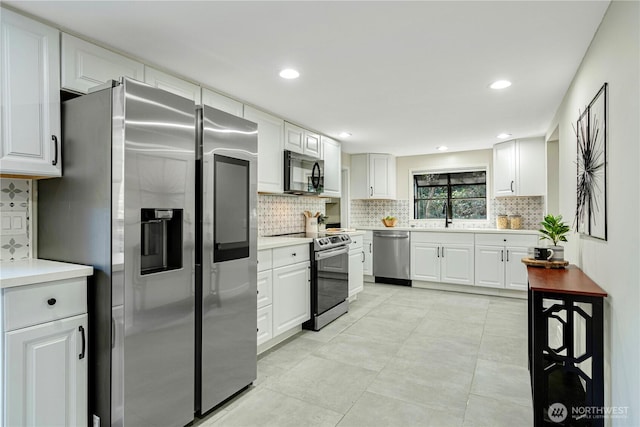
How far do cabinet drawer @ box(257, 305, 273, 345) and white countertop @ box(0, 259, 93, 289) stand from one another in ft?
4.69

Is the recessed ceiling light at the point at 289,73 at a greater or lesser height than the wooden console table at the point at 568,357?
greater

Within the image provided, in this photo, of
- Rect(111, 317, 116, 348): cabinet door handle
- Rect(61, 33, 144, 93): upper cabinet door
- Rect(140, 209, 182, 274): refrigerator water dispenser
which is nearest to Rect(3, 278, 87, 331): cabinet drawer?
Rect(111, 317, 116, 348): cabinet door handle

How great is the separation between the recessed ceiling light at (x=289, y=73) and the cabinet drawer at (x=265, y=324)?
6.01 feet

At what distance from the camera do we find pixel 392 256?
18.8ft

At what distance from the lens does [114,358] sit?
5.42 feet

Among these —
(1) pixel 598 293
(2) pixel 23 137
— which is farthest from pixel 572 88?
(2) pixel 23 137

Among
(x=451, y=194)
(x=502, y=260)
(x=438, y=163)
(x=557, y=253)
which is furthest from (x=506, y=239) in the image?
(x=557, y=253)

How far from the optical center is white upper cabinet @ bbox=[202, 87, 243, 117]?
2.81m

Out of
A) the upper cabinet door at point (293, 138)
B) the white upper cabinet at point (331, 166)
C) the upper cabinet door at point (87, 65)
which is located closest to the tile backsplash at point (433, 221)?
the white upper cabinet at point (331, 166)

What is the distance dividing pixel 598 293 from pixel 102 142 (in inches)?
101

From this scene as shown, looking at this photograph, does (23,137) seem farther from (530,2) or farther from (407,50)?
(530,2)

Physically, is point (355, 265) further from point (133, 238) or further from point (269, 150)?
point (133, 238)

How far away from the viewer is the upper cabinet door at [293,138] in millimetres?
3792

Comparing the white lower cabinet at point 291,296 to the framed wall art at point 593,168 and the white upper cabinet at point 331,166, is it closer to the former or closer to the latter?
the white upper cabinet at point 331,166
